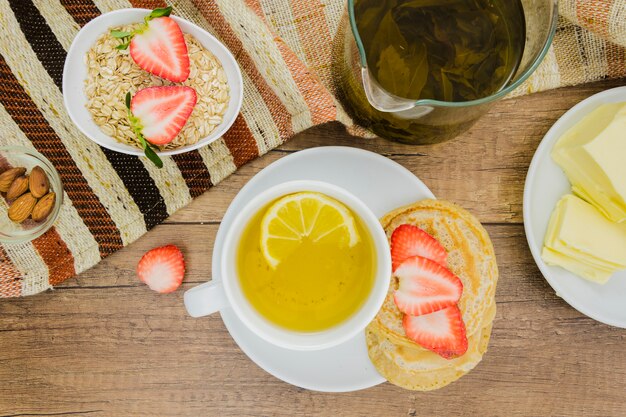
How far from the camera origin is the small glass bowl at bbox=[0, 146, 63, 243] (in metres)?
1.04

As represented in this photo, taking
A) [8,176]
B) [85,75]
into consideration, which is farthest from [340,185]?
[8,176]

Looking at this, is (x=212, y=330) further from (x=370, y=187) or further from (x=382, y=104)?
(x=382, y=104)

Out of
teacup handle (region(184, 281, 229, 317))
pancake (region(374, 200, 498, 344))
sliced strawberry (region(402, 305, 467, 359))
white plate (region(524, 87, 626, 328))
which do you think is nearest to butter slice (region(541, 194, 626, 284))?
white plate (region(524, 87, 626, 328))

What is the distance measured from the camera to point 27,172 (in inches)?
41.3

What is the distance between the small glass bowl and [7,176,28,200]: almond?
23mm

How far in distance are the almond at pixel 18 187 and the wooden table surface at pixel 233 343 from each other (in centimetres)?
20

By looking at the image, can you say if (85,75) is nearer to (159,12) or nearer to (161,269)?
(159,12)

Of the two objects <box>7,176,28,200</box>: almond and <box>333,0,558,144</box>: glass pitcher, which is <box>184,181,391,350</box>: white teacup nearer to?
<box>333,0,558,144</box>: glass pitcher

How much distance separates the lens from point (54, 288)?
3.65 ft

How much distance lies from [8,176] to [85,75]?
0.23 meters

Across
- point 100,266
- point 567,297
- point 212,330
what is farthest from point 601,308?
point 100,266

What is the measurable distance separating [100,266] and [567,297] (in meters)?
A: 0.89

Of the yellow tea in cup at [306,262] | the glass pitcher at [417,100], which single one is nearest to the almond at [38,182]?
the yellow tea in cup at [306,262]

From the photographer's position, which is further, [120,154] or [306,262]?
[120,154]
